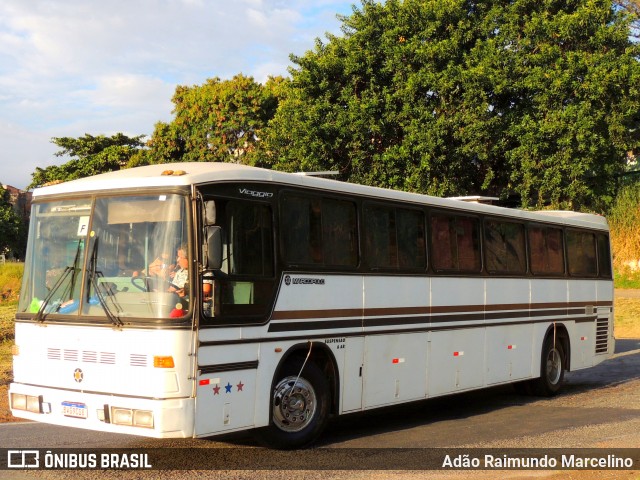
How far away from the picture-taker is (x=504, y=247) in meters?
13.5

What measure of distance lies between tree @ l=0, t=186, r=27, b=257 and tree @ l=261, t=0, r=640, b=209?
50.6m

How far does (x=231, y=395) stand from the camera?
8203mm

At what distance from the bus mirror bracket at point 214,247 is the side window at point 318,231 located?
1.22m

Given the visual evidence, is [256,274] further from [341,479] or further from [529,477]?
[529,477]

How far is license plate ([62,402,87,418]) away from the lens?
796 centimetres

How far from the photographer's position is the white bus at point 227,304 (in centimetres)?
787

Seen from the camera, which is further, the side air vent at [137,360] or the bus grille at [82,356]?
the bus grille at [82,356]

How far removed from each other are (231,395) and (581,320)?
31.9 ft

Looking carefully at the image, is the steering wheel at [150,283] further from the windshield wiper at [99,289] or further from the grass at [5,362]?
the grass at [5,362]

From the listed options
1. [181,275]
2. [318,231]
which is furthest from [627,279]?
[181,275]

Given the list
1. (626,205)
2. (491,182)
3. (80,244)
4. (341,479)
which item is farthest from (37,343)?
(626,205)

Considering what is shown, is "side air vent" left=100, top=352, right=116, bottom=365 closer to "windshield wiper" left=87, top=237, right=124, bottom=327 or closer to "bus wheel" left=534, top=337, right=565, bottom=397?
"windshield wiper" left=87, top=237, right=124, bottom=327

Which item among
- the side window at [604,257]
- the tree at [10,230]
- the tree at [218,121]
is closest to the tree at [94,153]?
the tree at [218,121]

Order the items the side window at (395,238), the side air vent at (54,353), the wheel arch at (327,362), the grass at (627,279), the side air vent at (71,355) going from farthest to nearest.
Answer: the grass at (627,279) < the side window at (395,238) < the wheel arch at (327,362) < the side air vent at (54,353) < the side air vent at (71,355)
